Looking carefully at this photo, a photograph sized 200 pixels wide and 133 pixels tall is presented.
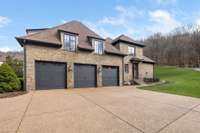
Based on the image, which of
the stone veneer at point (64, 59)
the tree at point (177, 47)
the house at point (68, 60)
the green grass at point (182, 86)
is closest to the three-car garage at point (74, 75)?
the house at point (68, 60)

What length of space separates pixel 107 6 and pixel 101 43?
13.4ft

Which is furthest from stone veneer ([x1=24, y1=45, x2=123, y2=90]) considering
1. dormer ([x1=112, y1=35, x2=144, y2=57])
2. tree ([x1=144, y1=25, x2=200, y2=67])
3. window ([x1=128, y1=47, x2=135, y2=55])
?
tree ([x1=144, y1=25, x2=200, y2=67])

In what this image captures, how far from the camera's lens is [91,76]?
16922mm

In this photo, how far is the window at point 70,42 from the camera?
1526 cm

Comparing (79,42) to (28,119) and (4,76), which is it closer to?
(4,76)

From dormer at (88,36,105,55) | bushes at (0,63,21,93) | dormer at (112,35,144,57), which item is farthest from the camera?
dormer at (112,35,144,57)

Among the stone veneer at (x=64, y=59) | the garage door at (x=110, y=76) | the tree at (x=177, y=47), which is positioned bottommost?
the garage door at (x=110, y=76)

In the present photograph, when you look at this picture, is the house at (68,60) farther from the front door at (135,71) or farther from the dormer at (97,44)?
the front door at (135,71)

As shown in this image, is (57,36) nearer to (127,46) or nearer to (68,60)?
(68,60)

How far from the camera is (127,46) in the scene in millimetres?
23359

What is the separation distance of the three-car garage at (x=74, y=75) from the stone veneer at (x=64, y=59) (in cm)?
34

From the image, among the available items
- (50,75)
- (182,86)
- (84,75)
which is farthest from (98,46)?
(182,86)

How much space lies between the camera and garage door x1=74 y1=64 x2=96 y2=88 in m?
15.8

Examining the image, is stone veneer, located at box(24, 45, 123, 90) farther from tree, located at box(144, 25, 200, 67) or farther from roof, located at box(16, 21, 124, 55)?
tree, located at box(144, 25, 200, 67)
